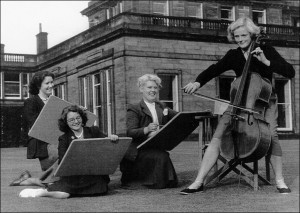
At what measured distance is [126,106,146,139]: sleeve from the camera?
6109 millimetres

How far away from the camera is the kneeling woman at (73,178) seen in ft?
17.4

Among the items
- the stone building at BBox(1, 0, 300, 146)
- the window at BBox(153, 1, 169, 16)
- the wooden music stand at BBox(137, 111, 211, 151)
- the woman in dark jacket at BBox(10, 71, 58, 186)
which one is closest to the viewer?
the wooden music stand at BBox(137, 111, 211, 151)

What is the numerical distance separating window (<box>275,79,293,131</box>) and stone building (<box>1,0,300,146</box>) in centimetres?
5

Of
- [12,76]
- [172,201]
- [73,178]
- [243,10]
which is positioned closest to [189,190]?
[172,201]

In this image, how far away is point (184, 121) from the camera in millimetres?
6020

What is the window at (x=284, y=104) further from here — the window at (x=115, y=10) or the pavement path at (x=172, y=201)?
the pavement path at (x=172, y=201)

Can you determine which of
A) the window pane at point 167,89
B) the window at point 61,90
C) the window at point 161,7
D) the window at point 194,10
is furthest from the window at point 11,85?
the window pane at point 167,89

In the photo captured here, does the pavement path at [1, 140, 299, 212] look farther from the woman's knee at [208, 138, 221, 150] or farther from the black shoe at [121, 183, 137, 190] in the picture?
the woman's knee at [208, 138, 221, 150]

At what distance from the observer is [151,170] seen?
6.16 meters

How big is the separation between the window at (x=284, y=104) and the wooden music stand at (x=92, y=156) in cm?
1982

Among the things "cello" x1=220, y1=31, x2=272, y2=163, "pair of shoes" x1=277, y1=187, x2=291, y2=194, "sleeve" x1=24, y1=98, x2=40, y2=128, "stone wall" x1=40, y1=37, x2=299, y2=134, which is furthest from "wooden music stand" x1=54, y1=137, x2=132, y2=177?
"stone wall" x1=40, y1=37, x2=299, y2=134

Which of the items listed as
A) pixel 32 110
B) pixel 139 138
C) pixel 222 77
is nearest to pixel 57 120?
pixel 32 110

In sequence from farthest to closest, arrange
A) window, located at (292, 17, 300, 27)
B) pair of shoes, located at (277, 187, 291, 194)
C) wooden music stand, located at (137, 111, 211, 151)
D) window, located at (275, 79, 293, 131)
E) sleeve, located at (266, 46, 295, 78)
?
window, located at (292, 17, 300, 27), window, located at (275, 79, 293, 131), wooden music stand, located at (137, 111, 211, 151), sleeve, located at (266, 46, 295, 78), pair of shoes, located at (277, 187, 291, 194)

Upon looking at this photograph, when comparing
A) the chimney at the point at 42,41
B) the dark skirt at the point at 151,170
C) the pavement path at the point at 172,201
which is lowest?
the pavement path at the point at 172,201
